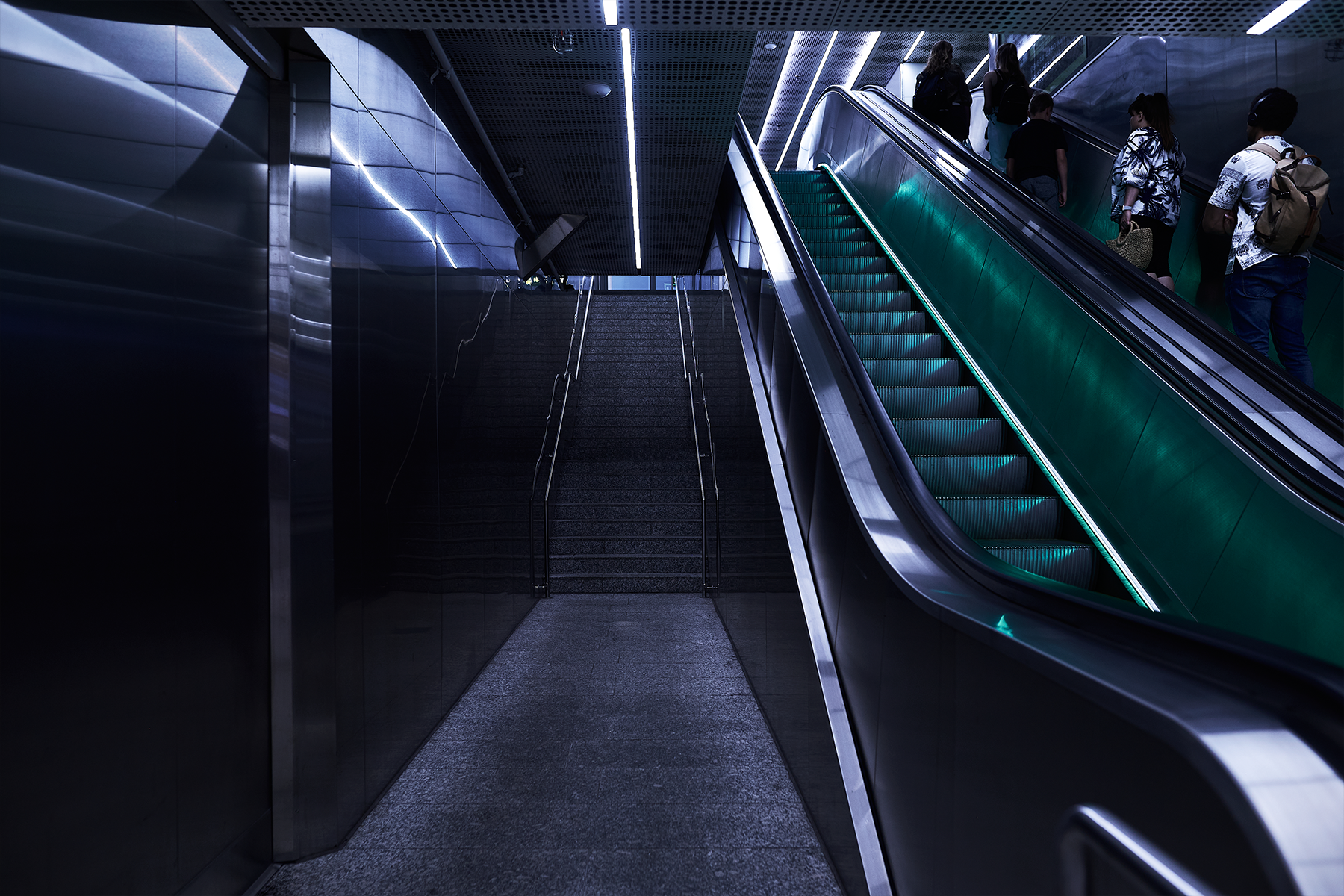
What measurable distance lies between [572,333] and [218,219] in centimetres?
844

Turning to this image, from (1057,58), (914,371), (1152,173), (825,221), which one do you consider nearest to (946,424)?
(914,371)

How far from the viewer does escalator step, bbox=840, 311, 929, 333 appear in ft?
18.0

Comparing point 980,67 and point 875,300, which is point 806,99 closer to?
point 980,67

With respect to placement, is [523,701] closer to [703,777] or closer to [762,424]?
[703,777]

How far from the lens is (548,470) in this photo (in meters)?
8.58

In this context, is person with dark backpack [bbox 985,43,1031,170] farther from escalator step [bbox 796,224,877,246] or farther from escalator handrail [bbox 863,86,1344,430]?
escalator handrail [bbox 863,86,1344,430]

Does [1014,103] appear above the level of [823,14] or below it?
above

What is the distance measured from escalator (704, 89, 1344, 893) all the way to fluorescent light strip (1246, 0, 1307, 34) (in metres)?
1.03

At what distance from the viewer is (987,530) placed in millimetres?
3559

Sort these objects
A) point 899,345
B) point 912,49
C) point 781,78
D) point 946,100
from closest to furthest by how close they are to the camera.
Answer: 1. point 899,345
2. point 946,100
3. point 912,49
4. point 781,78

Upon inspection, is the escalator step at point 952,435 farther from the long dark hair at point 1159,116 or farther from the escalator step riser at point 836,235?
the escalator step riser at point 836,235

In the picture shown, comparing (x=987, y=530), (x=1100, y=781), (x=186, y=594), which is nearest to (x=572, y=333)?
(x=987, y=530)

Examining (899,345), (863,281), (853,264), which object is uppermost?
(853,264)

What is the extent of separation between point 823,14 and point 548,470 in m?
6.42
